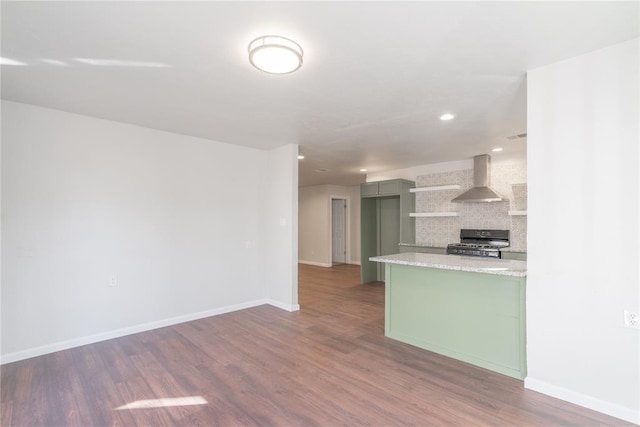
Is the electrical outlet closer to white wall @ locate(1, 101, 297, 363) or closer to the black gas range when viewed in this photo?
the black gas range

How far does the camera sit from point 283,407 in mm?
2195

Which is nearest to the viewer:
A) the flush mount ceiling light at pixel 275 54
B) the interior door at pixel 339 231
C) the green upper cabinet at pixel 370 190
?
the flush mount ceiling light at pixel 275 54

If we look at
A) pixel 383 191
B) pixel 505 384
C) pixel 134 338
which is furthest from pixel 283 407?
pixel 383 191

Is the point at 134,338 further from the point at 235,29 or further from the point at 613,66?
the point at 613,66

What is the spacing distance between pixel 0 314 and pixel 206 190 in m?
2.41

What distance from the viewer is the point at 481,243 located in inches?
211

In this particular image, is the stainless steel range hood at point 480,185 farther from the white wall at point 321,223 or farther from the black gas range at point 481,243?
the white wall at point 321,223

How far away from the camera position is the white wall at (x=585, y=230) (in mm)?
2012

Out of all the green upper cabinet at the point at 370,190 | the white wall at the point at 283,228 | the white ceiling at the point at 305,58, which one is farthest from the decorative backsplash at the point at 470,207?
the white wall at the point at 283,228

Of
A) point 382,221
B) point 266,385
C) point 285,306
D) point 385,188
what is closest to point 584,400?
point 266,385

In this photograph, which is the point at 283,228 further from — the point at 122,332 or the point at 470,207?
the point at 470,207

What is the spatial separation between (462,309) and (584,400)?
3.31 feet

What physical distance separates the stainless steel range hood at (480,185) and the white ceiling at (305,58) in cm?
153

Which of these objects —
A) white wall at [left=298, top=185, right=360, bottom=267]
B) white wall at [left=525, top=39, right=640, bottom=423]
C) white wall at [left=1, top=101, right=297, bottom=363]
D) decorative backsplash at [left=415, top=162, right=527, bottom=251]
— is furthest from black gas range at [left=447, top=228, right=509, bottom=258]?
white wall at [left=298, top=185, right=360, bottom=267]
